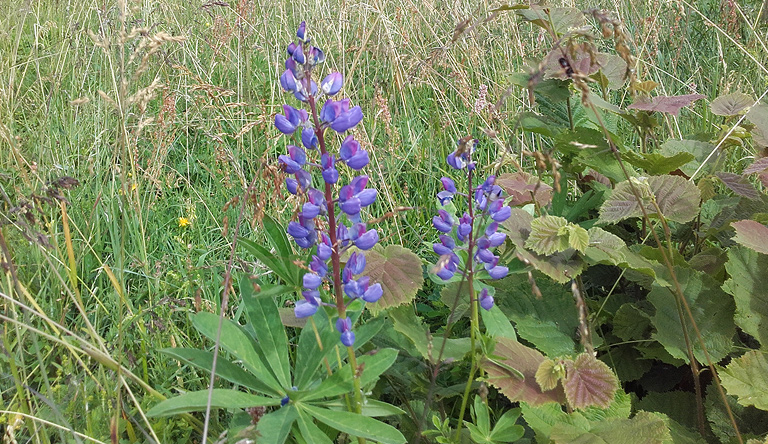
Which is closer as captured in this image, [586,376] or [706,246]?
[586,376]

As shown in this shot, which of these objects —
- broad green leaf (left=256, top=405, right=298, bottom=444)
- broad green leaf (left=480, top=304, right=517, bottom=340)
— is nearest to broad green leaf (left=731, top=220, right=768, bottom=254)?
broad green leaf (left=480, top=304, right=517, bottom=340)

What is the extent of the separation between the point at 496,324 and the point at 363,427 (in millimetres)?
448

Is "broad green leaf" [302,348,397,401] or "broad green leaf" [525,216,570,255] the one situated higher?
"broad green leaf" [525,216,570,255]

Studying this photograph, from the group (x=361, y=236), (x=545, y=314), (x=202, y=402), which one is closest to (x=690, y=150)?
(x=545, y=314)

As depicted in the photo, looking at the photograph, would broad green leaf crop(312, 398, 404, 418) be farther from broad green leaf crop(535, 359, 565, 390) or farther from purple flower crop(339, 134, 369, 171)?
purple flower crop(339, 134, 369, 171)

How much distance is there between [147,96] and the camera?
1.46 m

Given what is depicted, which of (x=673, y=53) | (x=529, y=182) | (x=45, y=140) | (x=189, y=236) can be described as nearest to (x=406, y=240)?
(x=529, y=182)

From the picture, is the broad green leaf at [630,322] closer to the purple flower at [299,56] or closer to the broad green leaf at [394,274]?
the broad green leaf at [394,274]

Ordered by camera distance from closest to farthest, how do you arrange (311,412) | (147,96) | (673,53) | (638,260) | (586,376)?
(311,412) → (586,376) → (147,96) → (638,260) → (673,53)

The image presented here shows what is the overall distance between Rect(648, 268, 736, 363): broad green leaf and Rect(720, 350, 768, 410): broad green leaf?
0.09m

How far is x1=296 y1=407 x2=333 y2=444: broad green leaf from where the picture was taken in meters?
1.15

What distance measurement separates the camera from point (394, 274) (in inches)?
59.1

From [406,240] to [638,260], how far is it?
102 centimetres

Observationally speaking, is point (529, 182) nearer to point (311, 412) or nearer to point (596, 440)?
point (596, 440)
